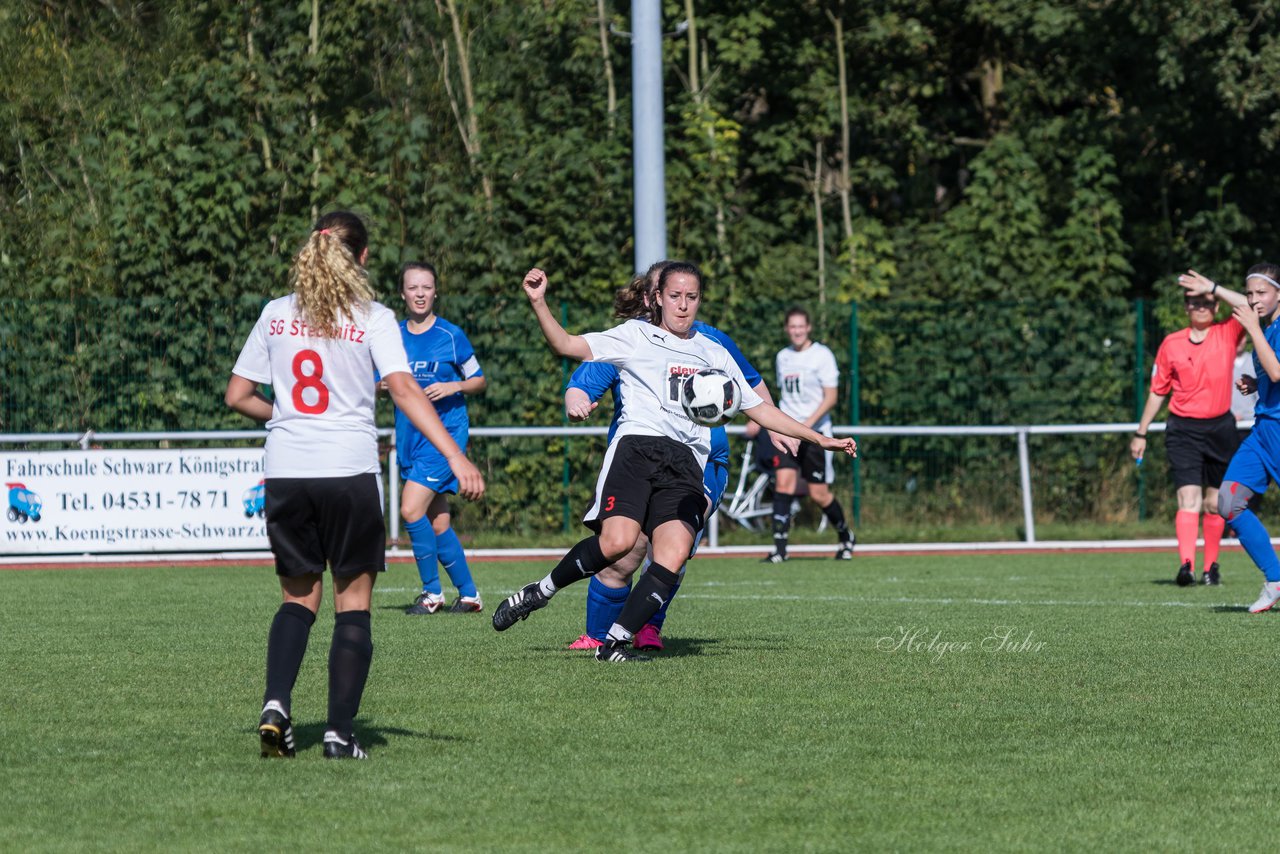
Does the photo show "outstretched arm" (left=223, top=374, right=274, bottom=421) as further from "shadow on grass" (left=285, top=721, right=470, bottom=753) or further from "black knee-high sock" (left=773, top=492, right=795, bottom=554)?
"black knee-high sock" (left=773, top=492, right=795, bottom=554)

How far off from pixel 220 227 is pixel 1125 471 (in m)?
9.94

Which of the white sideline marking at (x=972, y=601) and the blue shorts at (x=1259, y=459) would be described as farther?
the white sideline marking at (x=972, y=601)

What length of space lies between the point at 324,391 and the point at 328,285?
0.33 metres

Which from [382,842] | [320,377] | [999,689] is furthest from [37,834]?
[999,689]

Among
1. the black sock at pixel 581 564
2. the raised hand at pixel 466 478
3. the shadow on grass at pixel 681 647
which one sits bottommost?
the shadow on grass at pixel 681 647

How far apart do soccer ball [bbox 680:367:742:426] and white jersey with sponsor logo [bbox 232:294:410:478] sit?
232cm

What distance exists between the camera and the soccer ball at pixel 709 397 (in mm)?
7949

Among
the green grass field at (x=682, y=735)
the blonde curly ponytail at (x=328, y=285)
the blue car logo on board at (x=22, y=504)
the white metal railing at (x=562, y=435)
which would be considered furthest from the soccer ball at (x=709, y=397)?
the blue car logo on board at (x=22, y=504)

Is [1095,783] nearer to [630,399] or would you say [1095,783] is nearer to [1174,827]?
[1174,827]

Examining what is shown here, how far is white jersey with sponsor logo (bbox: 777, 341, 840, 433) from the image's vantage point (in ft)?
52.6

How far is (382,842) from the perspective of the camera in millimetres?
4723

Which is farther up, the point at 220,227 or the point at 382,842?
the point at 220,227

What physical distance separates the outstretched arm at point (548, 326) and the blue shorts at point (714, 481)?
0.89 m

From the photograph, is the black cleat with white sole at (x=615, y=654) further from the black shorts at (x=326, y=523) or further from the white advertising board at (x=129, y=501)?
the white advertising board at (x=129, y=501)
